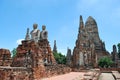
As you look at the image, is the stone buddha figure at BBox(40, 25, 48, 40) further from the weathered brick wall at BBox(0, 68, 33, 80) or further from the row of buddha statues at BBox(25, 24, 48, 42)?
the weathered brick wall at BBox(0, 68, 33, 80)

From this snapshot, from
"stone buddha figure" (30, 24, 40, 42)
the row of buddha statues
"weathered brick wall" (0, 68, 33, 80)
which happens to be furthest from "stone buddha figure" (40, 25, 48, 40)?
"weathered brick wall" (0, 68, 33, 80)

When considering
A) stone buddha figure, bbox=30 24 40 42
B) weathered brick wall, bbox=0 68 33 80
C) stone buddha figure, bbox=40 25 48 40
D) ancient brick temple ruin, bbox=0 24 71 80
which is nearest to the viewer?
weathered brick wall, bbox=0 68 33 80

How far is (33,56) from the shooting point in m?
12.6

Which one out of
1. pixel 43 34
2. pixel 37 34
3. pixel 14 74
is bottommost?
pixel 14 74

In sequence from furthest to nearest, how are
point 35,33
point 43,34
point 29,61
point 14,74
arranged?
point 43,34
point 35,33
point 29,61
point 14,74

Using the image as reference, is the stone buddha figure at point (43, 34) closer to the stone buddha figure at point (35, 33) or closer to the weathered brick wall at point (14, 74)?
the stone buddha figure at point (35, 33)

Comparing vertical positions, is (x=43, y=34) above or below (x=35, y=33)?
above

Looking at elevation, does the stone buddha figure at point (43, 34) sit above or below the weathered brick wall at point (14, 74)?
above

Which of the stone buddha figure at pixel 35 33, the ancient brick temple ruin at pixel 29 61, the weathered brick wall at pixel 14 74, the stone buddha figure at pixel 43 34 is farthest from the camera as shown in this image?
the stone buddha figure at pixel 43 34

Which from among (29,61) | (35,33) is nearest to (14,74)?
(29,61)

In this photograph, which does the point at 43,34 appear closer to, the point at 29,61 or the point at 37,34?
the point at 37,34

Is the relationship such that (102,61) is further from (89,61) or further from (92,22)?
(92,22)

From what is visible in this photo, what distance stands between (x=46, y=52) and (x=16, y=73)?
11.3 m

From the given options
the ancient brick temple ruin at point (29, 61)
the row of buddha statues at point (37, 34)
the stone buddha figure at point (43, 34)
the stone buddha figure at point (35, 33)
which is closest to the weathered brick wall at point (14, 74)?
the ancient brick temple ruin at point (29, 61)
